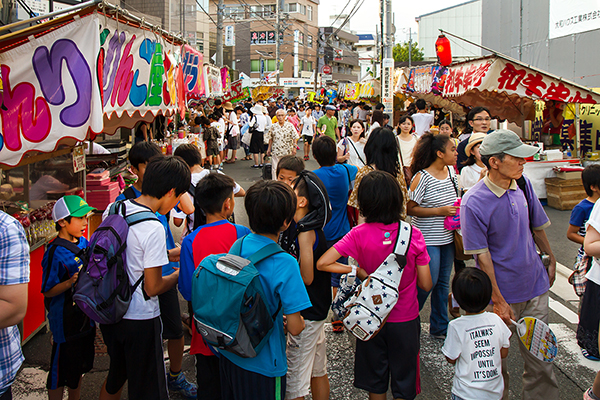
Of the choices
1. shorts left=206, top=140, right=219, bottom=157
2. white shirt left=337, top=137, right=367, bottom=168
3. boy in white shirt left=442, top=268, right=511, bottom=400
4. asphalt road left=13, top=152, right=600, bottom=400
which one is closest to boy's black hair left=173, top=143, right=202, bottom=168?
asphalt road left=13, top=152, right=600, bottom=400

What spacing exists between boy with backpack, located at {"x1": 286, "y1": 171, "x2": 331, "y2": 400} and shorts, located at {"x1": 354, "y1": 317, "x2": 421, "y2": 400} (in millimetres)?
345

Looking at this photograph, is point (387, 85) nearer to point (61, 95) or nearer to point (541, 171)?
point (541, 171)

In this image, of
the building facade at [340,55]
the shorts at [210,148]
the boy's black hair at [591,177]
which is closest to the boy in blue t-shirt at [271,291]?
the boy's black hair at [591,177]

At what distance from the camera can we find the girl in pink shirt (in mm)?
2822

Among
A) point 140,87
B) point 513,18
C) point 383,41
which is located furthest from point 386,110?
point 513,18

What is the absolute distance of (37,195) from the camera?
17.6 ft

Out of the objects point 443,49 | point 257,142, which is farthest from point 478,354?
point 257,142

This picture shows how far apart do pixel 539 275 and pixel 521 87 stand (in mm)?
7120

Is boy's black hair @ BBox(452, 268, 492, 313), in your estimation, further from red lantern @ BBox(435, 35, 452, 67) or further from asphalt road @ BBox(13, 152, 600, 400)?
red lantern @ BBox(435, 35, 452, 67)

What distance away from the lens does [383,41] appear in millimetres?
14055

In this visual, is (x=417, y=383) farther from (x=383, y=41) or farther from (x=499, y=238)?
(x=383, y=41)

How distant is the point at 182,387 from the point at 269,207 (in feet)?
6.69

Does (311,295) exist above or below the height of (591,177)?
below

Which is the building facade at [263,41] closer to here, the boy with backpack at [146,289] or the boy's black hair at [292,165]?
the boy's black hair at [292,165]
